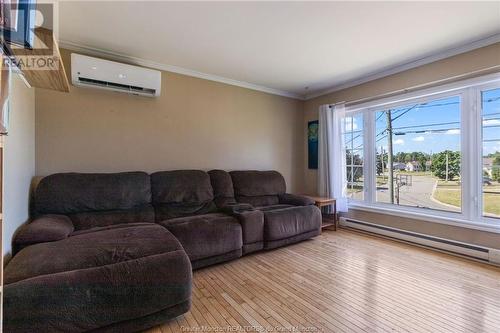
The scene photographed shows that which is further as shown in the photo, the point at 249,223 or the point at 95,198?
the point at 249,223

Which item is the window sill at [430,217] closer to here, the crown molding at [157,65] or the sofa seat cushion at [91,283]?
the crown molding at [157,65]

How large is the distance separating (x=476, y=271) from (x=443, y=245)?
0.53 meters

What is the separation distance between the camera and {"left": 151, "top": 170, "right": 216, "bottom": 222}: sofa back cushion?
283 cm

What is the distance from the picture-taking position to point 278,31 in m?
2.35

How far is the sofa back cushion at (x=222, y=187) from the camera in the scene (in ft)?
10.8

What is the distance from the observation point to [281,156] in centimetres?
441

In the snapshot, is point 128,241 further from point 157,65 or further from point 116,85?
point 157,65

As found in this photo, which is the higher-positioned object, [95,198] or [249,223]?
[95,198]

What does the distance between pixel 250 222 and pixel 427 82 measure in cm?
277

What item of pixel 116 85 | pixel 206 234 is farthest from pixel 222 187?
pixel 116 85

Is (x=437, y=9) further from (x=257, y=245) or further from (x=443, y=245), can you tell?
(x=257, y=245)

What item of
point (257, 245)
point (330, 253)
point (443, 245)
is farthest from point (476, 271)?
point (257, 245)

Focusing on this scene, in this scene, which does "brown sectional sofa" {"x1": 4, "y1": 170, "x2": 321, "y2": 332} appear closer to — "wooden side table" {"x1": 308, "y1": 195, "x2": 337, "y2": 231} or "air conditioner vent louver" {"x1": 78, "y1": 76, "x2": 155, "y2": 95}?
"wooden side table" {"x1": 308, "y1": 195, "x2": 337, "y2": 231}

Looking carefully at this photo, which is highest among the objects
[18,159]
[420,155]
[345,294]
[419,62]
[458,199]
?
[419,62]
